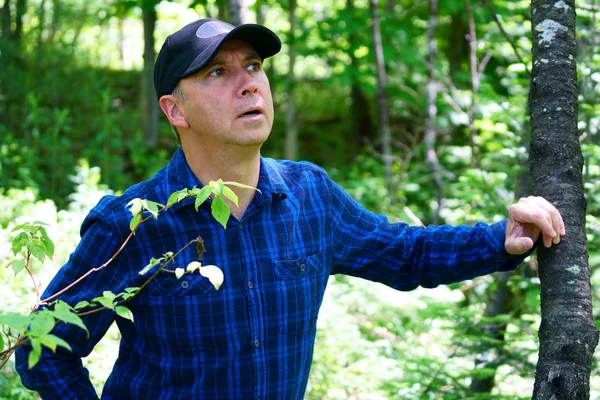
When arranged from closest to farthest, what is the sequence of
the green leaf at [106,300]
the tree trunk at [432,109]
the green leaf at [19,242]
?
1. the green leaf at [106,300]
2. the green leaf at [19,242]
3. the tree trunk at [432,109]

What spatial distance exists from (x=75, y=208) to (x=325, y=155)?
7252mm

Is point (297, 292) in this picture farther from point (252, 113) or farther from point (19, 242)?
point (19, 242)

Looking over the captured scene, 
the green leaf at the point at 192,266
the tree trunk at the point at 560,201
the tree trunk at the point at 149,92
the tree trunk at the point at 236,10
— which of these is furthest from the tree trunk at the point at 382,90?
the green leaf at the point at 192,266

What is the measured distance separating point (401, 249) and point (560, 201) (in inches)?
23.6

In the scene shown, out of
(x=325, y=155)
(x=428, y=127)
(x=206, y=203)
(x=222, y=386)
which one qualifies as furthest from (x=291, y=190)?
(x=325, y=155)

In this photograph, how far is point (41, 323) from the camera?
148 centimetres

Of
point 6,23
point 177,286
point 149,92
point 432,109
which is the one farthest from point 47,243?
point 6,23

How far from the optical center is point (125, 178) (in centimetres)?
849

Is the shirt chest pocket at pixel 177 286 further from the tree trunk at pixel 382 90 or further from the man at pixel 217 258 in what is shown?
the tree trunk at pixel 382 90

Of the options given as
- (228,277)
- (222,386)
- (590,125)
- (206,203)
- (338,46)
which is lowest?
(222,386)

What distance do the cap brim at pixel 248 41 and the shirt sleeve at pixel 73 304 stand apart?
578mm

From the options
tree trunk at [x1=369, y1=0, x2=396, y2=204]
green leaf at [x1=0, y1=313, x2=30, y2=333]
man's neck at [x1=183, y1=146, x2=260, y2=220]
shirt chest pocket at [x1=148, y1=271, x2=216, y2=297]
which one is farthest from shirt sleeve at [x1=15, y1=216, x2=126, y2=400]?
tree trunk at [x1=369, y1=0, x2=396, y2=204]

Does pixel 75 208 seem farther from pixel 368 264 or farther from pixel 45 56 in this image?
pixel 45 56

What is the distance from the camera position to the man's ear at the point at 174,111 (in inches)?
93.0
